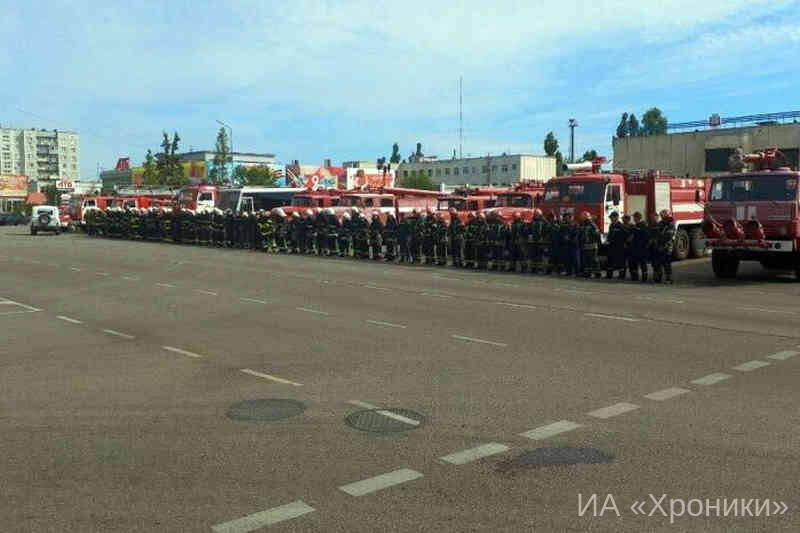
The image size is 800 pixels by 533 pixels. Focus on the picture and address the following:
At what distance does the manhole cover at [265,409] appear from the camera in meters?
6.39

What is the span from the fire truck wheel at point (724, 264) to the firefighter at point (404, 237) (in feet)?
31.0

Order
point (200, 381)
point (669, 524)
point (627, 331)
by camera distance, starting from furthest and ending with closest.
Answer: point (627, 331) < point (200, 381) < point (669, 524)

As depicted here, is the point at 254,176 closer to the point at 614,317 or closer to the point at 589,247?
the point at 589,247

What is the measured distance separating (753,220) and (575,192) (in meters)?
5.49

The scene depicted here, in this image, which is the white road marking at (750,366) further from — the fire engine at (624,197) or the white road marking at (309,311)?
the fire engine at (624,197)

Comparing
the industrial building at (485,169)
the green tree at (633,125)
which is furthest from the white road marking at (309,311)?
the green tree at (633,125)

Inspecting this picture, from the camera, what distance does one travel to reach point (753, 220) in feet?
56.0

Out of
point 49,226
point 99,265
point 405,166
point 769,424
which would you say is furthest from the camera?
point 405,166

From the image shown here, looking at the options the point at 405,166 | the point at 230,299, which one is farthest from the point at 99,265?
the point at 405,166

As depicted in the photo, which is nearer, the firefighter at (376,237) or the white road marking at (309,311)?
the white road marking at (309,311)

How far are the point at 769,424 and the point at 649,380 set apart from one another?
5.34 feet

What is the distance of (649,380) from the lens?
24.7 ft

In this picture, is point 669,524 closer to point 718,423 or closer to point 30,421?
point 718,423

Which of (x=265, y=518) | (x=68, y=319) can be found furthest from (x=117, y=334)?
(x=265, y=518)
